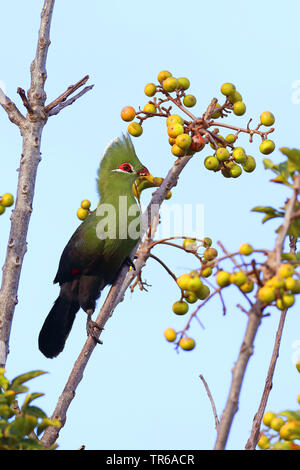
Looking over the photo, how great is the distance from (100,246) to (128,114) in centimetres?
168

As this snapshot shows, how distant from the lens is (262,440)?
10.8 feet

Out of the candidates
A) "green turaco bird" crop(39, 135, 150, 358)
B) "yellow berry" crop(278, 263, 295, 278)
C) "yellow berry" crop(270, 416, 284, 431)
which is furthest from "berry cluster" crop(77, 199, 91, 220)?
"yellow berry" crop(278, 263, 295, 278)

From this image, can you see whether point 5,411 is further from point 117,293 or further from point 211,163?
point 211,163

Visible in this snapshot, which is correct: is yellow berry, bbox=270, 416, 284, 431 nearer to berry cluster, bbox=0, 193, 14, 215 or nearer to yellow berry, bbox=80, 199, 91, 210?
berry cluster, bbox=0, 193, 14, 215

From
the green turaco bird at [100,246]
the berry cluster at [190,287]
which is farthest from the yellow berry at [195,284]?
the green turaco bird at [100,246]

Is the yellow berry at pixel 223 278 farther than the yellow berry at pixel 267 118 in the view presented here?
No

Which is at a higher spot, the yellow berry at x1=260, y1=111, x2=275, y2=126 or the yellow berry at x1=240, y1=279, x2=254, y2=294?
the yellow berry at x1=260, y1=111, x2=275, y2=126

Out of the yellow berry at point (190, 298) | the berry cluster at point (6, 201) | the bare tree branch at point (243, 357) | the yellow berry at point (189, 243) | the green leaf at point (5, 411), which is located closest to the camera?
the bare tree branch at point (243, 357)

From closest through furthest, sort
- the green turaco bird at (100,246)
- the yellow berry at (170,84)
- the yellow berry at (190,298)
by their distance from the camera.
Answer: the yellow berry at (190,298) < the yellow berry at (170,84) < the green turaco bird at (100,246)

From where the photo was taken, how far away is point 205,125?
451 cm

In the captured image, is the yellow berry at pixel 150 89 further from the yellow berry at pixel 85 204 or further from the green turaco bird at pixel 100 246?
the green turaco bird at pixel 100 246

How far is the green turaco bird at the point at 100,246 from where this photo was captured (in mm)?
6121

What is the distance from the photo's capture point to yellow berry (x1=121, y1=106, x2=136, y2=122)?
493 cm
